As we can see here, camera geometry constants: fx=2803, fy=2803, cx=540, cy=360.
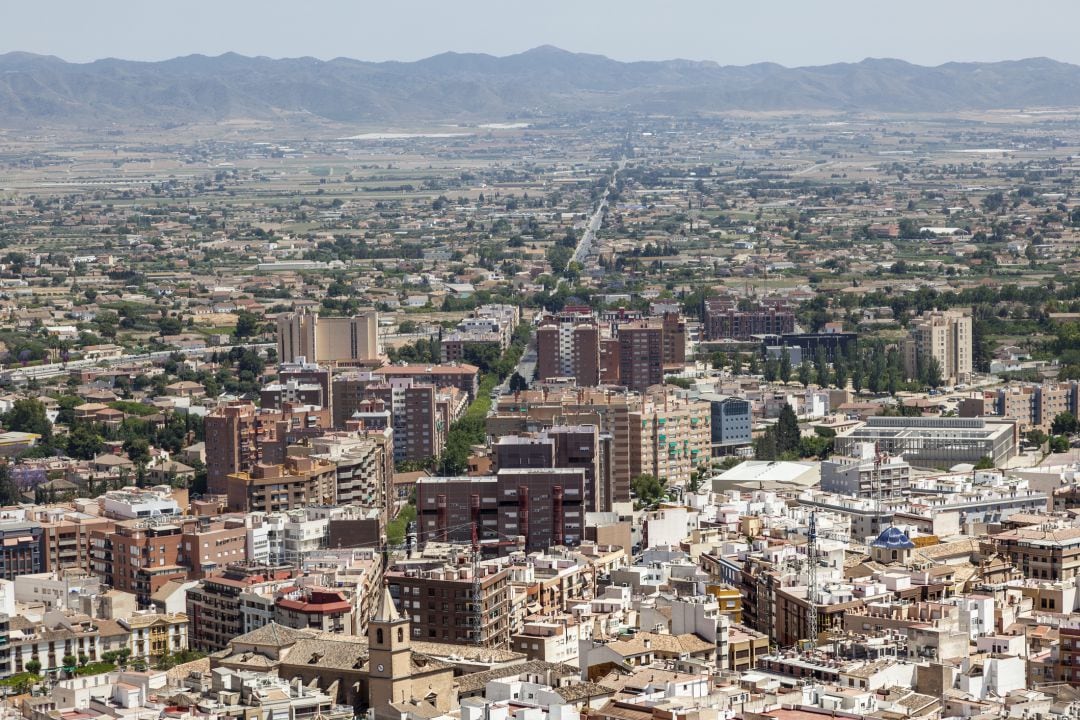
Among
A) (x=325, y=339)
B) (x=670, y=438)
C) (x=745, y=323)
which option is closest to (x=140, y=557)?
(x=670, y=438)

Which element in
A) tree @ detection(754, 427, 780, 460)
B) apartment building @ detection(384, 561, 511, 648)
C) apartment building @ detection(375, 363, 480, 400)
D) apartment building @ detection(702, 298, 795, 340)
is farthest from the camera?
apartment building @ detection(702, 298, 795, 340)

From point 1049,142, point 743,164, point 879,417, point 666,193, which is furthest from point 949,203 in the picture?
point 879,417

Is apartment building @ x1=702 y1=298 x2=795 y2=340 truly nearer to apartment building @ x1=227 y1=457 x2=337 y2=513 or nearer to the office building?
the office building

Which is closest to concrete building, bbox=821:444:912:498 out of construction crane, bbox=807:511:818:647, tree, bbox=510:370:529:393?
construction crane, bbox=807:511:818:647

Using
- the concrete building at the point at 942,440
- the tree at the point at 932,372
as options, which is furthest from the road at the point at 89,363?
the concrete building at the point at 942,440

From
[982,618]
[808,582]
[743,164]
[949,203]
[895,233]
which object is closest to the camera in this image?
[982,618]

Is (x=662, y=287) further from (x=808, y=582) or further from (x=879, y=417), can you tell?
(x=808, y=582)
